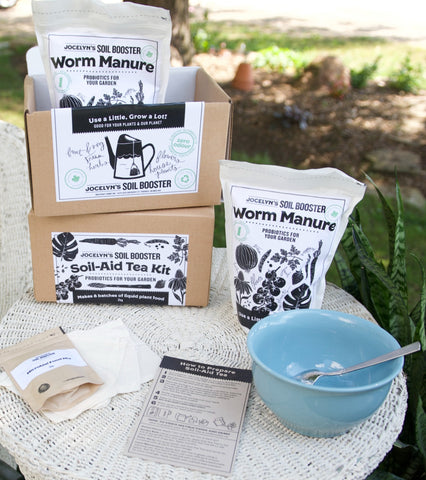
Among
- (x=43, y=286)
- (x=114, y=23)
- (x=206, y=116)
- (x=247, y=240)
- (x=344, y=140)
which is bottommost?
(x=344, y=140)

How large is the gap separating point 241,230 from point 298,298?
174 millimetres

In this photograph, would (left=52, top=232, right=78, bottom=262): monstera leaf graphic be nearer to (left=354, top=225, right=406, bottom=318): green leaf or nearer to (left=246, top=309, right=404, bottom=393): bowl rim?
(left=246, top=309, right=404, bottom=393): bowl rim

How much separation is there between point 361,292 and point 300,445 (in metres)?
0.60

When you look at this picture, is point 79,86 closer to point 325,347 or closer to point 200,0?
point 325,347

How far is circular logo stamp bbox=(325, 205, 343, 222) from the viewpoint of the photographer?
1.03 meters

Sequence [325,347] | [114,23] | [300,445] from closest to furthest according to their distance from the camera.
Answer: [300,445] < [325,347] < [114,23]

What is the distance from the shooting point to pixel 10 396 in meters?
0.95

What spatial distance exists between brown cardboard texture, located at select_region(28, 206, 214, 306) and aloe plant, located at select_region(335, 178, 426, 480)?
335mm

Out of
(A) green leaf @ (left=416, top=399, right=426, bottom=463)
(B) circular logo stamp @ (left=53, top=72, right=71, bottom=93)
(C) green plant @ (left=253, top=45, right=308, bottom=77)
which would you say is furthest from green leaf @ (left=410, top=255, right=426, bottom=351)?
(C) green plant @ (left=253, top=45, right=308, bottom=77)

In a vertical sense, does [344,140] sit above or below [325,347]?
below

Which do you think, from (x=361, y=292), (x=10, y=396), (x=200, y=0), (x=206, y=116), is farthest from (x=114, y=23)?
(x=200, y=0)

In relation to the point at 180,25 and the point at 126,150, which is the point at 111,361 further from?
the point at 180,25

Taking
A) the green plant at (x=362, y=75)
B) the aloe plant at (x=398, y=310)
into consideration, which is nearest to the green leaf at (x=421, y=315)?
the aloe plant at (x=398, y=310)

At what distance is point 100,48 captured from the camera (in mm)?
1114
